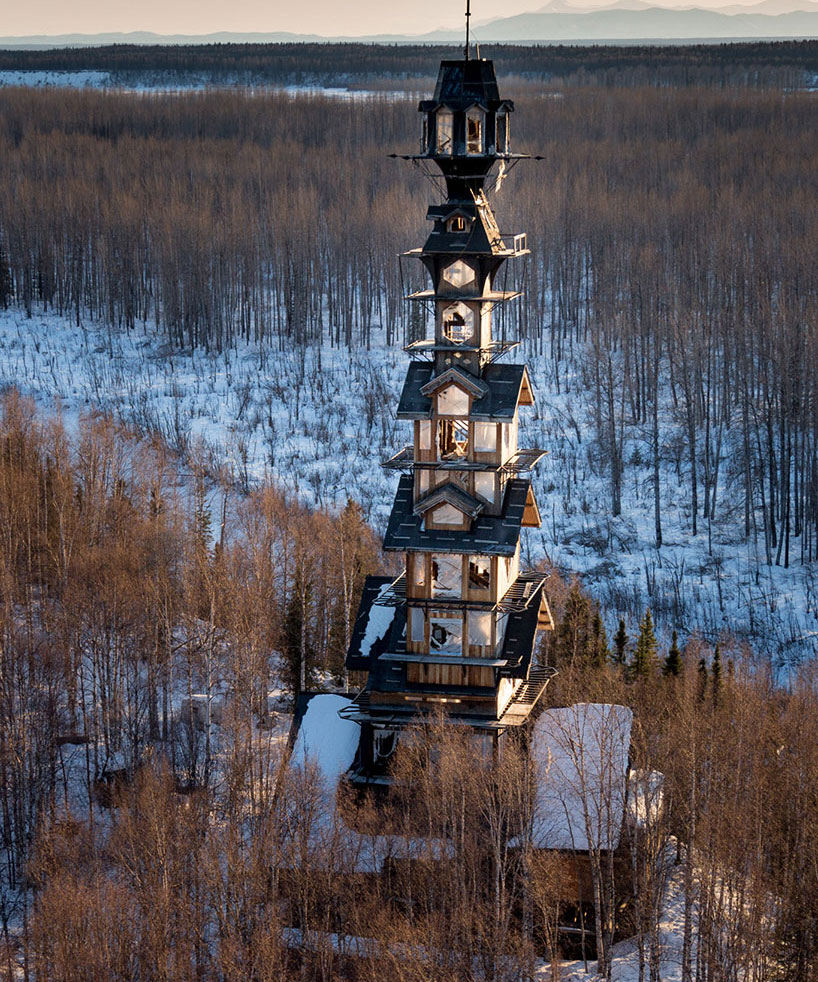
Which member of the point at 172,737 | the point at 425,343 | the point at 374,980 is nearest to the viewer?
the point at 374,980

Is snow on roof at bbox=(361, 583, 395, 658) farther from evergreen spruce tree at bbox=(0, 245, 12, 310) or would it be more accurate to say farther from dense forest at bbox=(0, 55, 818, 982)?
evergreen spruce tree at bbox=(0, 245, 12, 310)

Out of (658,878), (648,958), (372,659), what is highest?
(372,659)

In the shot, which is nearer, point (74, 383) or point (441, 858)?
point (441, 858)

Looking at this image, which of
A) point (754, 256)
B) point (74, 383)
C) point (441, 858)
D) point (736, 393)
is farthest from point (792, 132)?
point (441, 858)

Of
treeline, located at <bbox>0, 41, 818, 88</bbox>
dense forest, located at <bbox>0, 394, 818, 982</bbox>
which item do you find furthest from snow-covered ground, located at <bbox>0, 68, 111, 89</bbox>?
dense forest, located at <bbox>0, 394, 818, 982</bbox>

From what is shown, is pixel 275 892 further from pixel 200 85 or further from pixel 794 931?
pixel 200 85

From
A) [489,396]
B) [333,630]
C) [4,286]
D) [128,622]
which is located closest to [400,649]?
[489,396]

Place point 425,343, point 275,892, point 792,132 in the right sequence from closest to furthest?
1. point 275,892
2. point 425,343
3. point 792,132
